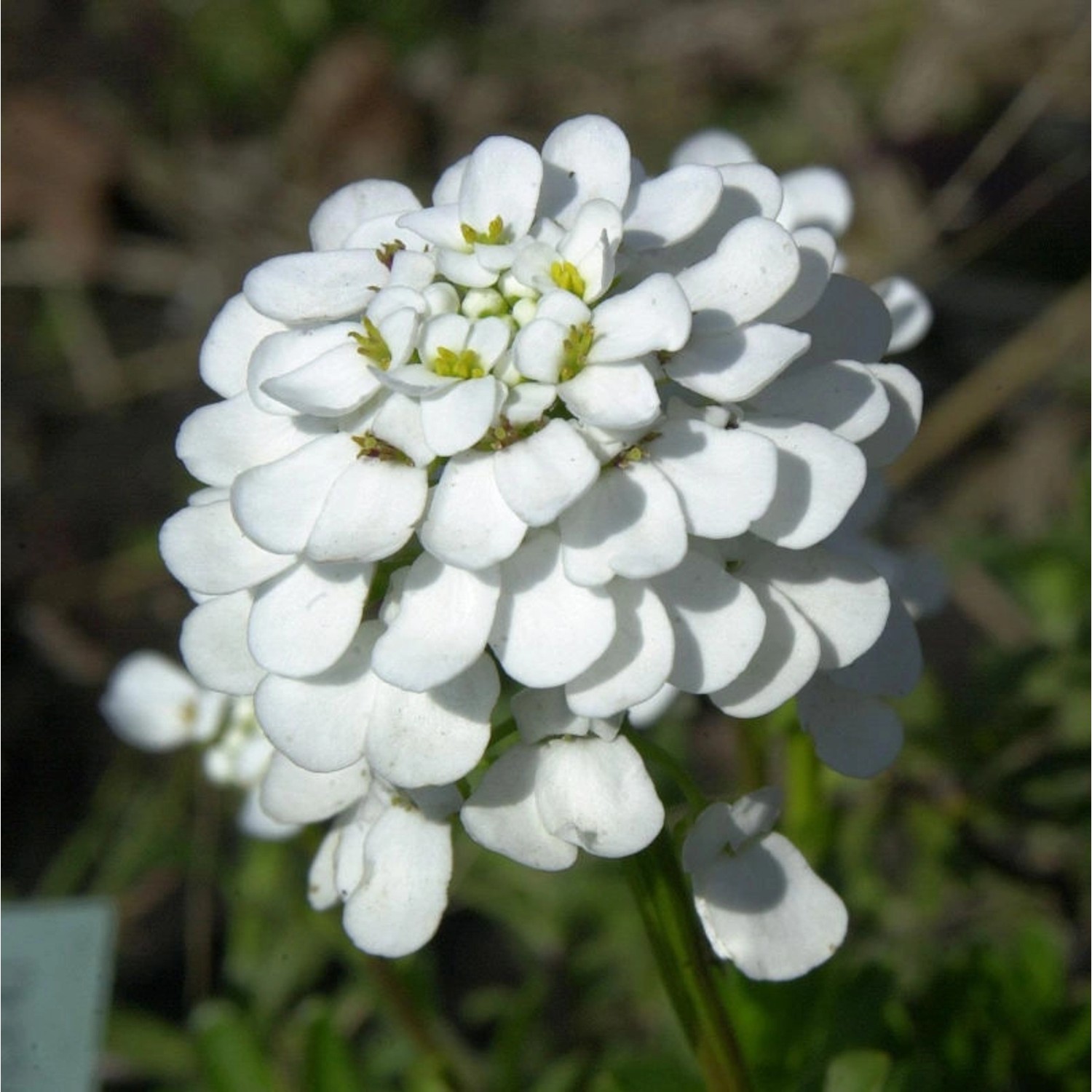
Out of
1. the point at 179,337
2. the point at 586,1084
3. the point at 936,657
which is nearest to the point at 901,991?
the point at 586,1084

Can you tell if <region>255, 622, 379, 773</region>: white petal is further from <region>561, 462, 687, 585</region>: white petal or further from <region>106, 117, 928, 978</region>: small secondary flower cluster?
<region>561, 462, 687, 585</region>: white petal

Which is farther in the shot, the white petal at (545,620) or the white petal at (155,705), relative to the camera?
the white petal at (155,705)

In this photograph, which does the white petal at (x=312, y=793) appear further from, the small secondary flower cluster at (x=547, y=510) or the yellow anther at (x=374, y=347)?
the yellow anther at (x=374, y=347)

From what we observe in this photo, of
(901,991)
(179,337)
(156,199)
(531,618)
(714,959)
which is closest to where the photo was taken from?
(531,618)

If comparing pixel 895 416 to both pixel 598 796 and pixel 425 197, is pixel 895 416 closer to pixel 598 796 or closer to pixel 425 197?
pixel 598 796

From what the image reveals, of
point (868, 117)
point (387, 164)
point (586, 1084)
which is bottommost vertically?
point (586, 1084)

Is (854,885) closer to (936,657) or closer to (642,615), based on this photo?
(936,657)

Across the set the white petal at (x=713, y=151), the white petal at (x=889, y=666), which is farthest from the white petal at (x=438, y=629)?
the white petal at (x=713, y=151)
